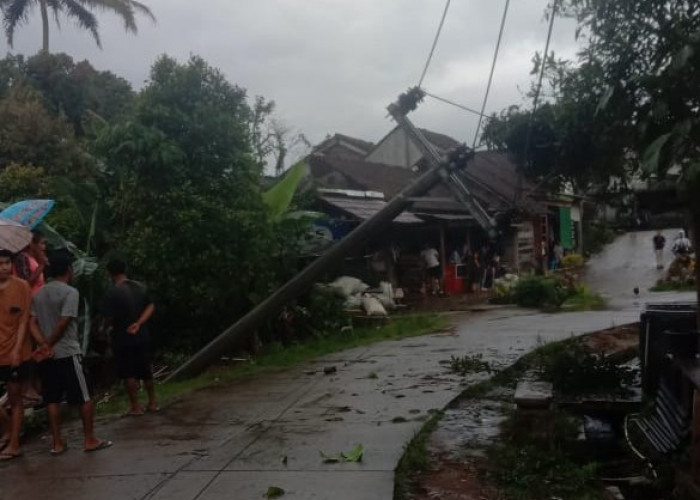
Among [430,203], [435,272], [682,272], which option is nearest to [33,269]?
[435,272]

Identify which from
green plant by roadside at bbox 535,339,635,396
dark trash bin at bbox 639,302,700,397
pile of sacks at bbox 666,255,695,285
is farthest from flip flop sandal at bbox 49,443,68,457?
pile of sacks at bbox 666,255,695,285

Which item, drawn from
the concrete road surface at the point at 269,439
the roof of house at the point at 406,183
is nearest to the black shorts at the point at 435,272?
the roof of house at the point at 406,183

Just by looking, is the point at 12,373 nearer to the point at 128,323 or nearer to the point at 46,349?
the point at 46,349

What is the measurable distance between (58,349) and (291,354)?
19.0 ft

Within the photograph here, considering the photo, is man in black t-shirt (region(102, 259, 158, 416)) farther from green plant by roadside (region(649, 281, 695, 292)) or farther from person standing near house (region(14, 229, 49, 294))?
green plant by roadside (region(649, 281, 695, 292))

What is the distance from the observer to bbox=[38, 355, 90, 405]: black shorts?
6199 mm

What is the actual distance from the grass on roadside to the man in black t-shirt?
0.89m

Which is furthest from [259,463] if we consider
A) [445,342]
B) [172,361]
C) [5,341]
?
[445,342]

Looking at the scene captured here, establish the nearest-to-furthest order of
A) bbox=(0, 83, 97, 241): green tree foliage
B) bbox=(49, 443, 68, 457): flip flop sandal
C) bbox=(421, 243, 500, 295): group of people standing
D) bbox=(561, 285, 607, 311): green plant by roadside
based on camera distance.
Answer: bbox=(49, 443, 68, 457): flip flop sandal → bbox=(0, 83, 97, 241): green tree foliage → bbox=(561, 285, 607, 311): green plant by roadside → bbox=(421, 243, 500, 295): group of people standing

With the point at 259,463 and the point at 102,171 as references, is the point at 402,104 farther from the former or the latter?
the point at 259,463

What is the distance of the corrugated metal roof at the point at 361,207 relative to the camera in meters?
18.6

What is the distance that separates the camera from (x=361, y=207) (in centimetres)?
1962

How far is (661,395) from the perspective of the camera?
21.6 ft

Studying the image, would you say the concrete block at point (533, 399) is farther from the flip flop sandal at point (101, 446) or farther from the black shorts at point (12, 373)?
the black shorts at point (12, 373)
